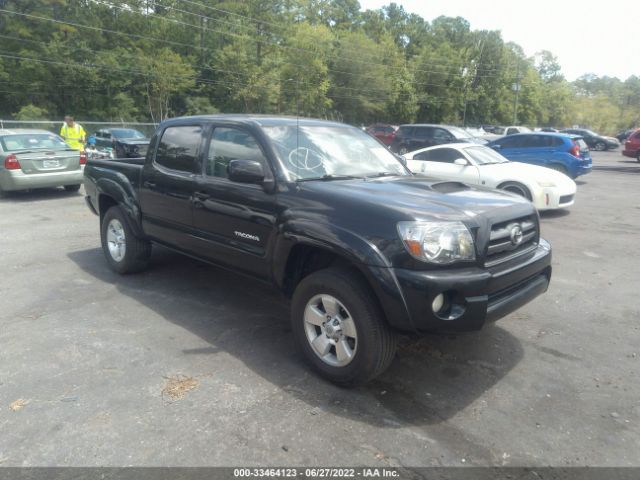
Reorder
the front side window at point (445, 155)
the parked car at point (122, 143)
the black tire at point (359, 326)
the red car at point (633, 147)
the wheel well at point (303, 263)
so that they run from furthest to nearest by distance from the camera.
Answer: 1. the red car at point (633, 147)
2. the parked car at point (122, 143)
3. the front side window at point (445, 155)
4. the wheel well at point (303, 263)
5. the black tire at point (359, 326)

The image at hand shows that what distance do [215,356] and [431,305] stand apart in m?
1.86

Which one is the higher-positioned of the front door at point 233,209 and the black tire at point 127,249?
the front door at point 233,209

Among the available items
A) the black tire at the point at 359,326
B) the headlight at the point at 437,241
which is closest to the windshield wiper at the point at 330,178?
the black tire at the point at 359,326

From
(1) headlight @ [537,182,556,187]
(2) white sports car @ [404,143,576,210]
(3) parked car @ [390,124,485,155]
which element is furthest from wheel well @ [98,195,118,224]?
(3) parked car @ [390,124,485,155]

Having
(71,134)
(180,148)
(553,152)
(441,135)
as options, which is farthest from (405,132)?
(180,148)

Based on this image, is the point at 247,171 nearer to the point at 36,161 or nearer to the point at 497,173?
the point at 497,173

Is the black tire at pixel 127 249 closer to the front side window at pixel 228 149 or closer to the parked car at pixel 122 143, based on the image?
the front side window at pixel 228 149

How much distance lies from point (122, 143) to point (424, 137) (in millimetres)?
11682

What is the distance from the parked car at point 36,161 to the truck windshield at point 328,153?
892 cm

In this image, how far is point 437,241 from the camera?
3.15m

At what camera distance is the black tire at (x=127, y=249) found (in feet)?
18.7

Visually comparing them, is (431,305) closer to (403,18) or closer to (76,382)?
(76,382)

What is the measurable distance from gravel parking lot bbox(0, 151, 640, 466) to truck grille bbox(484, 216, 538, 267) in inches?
36.0

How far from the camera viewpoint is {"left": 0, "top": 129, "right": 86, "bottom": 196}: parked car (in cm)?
1075
